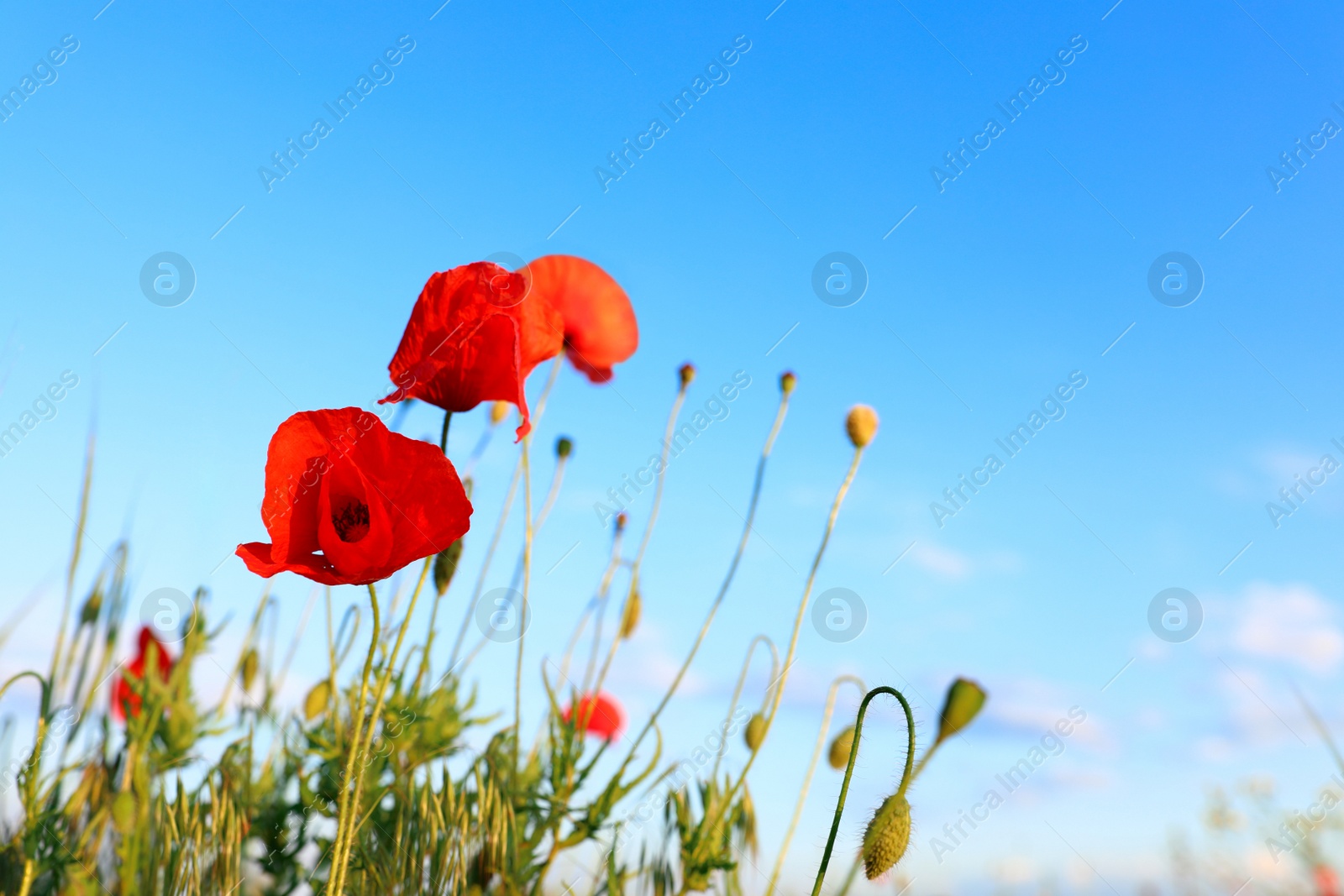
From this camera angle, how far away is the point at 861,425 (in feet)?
4.71

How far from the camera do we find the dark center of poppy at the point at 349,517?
3.18 ft

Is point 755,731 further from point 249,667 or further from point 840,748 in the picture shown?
point 249,667

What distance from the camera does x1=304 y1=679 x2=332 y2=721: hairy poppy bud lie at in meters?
1.63

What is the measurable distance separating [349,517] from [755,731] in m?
0.87

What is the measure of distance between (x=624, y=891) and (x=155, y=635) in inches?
50.5

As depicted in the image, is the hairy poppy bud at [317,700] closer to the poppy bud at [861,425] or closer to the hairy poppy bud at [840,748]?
the hairy poppy bud at [840,748]

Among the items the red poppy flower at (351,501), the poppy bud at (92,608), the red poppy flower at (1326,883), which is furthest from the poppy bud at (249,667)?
the red poppy flower at (1326,883)

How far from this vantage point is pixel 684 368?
1.79 m

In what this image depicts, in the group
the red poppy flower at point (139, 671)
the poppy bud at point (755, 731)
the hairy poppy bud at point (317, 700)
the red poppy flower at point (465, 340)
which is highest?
the red poppy flower at point (465, 340)

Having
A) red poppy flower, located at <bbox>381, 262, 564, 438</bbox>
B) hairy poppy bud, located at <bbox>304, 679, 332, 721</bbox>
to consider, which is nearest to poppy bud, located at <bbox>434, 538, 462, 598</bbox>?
red poppy flower, located at <bbox>381, 262, 564, 438</bbox>

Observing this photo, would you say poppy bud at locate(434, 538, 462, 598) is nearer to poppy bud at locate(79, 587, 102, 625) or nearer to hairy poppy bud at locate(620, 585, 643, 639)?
hairy poppy bud at locate(620, 585, 643, 639)

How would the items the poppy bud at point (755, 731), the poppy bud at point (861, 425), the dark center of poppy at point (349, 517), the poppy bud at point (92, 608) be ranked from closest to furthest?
the dark center of poppy at point (349, 517) < the poppy bud at point (861, 425) < the poppy bud at point (755, 731) < the poppy bud at point (92, 608)

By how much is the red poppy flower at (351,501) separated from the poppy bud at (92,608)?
43.3 inches

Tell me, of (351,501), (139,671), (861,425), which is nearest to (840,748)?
(861,425)
